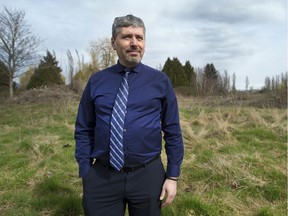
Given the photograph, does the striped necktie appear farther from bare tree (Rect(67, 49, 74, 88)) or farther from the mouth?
bare tree (Rect(67, 49, 74, 88))

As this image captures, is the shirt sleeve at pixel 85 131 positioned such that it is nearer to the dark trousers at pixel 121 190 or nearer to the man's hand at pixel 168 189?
the dark trousers at pixel 121 190

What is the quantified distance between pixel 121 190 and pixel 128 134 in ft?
1.47

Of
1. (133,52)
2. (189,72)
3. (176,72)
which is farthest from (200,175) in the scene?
(189,72)

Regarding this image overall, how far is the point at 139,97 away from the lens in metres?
2.52

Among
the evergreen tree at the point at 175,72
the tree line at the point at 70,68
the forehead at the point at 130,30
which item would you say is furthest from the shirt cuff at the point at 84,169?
the evergreen tree at the point at 175,72

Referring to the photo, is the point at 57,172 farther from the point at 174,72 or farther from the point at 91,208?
the point at 174,72

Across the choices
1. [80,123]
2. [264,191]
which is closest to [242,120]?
[264,191]

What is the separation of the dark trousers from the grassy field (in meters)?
1.56

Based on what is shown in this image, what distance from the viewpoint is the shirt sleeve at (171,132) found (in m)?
2.63

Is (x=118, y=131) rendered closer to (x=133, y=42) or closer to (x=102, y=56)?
(x=133, y=42)

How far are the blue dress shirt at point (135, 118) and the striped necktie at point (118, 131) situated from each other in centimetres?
3

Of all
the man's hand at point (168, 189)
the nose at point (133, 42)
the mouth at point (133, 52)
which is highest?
the nose at point (133, 42)

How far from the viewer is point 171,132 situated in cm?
266

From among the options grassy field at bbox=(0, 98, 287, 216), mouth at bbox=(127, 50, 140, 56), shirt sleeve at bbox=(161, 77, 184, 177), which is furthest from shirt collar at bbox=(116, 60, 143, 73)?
grassy field at bbox=(0, 98, 287, 216)
